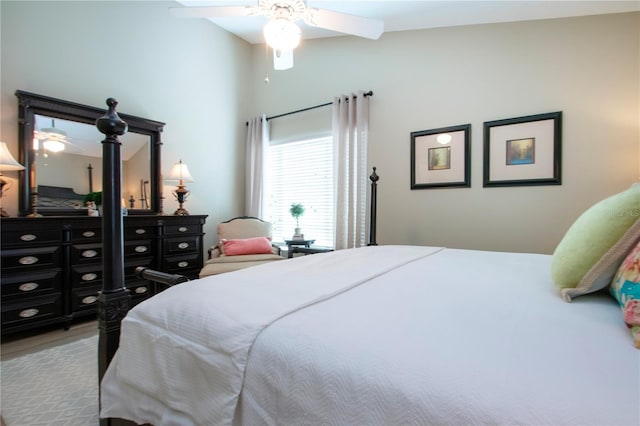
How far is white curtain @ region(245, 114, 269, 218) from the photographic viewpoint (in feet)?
14.1

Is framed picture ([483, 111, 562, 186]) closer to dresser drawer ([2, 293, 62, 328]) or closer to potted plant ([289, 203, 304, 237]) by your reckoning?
potted plant ([289, 203, 304, 237])

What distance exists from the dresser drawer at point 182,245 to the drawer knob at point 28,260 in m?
1.02

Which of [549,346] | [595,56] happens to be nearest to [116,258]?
[549,346]

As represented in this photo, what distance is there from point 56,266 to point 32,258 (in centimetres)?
17

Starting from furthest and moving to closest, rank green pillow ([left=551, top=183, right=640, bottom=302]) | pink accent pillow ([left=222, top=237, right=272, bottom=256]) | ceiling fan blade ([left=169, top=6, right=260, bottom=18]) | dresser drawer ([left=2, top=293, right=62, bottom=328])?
pink accent pillow ([left=222, top=237, right=272, bottom=256]) < dresser drawer ([left=2, top=293, right=62, bottom=328]) < ceiling fan blade ([left=169, top=6, right=260, bottom=18]) < green pillow ([left=551, top=183, right=640, bottom=302])

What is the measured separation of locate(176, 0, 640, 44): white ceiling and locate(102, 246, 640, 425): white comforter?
2.44 m

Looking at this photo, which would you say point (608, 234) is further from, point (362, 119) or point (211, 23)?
point (211, 23)

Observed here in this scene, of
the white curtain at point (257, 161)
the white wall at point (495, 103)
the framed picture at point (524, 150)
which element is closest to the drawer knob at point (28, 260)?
the white curtain at point (257, 161)

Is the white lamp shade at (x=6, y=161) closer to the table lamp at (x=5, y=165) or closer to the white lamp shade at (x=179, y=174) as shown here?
the table lamp at (x=5, y=165)

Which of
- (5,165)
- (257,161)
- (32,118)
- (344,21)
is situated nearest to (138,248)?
(5,165)

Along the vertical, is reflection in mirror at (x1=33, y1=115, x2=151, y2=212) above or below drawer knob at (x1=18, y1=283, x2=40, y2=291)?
above

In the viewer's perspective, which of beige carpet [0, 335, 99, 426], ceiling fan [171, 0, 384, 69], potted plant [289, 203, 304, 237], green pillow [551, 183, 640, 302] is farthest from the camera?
potted plant [289, 203, 304, 237]

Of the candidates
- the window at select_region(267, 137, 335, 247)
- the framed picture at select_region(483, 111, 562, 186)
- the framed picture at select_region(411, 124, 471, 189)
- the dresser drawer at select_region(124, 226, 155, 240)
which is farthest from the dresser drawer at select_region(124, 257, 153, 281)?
the framed picture at select_region(483, 111, 562, 186)

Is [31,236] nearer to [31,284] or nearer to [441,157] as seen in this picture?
[31,284]
